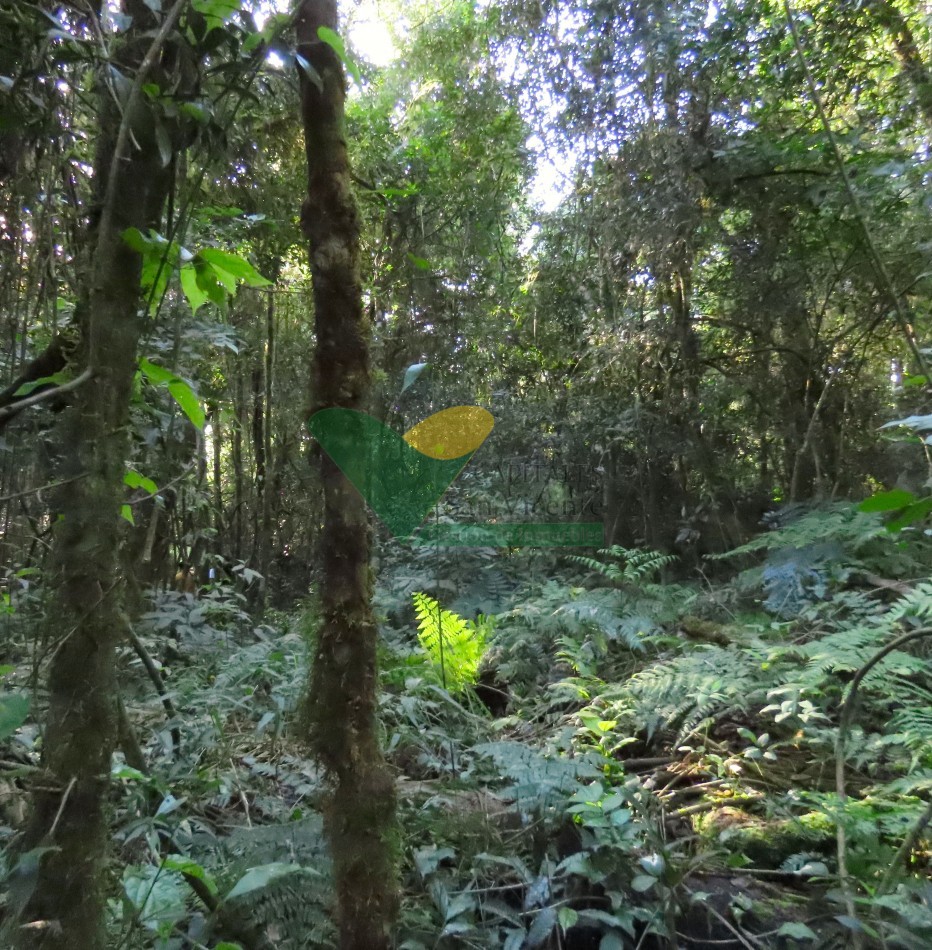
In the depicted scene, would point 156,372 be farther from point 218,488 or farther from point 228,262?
point 218,488

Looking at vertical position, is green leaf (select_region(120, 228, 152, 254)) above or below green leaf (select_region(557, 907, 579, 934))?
above

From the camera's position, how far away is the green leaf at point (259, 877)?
124 centimetres

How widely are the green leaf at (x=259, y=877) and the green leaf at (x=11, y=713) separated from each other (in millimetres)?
581

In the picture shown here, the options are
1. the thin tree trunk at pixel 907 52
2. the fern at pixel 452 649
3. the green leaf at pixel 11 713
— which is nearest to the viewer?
the green leaf at pixel 11 713

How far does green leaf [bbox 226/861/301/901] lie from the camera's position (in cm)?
124

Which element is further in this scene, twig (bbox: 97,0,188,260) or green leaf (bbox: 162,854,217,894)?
green leaf (bbox: 162,854,217,894)

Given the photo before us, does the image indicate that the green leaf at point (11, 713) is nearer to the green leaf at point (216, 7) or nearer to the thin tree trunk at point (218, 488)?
the green leaf at point (216, 7)

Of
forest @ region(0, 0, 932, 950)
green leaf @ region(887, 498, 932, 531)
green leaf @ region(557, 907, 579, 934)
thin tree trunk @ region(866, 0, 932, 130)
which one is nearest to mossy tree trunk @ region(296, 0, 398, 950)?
forest @ region(0, 0, 932, 950)

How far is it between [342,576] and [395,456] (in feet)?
1.14

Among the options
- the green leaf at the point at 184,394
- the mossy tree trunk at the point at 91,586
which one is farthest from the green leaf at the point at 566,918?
the green leaf at the point at 184,394

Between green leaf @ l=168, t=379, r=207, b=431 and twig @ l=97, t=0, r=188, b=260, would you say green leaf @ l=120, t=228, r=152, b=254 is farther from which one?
green leaf @ l=168, t=379, r=207, b=431

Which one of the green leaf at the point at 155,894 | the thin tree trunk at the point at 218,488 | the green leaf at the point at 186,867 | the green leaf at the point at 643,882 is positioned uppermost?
the thin tree trunk at the point at 218,488

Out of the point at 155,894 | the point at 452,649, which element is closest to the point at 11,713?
the point at 155,894

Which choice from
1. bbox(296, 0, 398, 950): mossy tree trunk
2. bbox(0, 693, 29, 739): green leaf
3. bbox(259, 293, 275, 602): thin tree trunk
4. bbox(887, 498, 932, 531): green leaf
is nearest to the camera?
bbox(0, 693, 29, 739): green leaf
